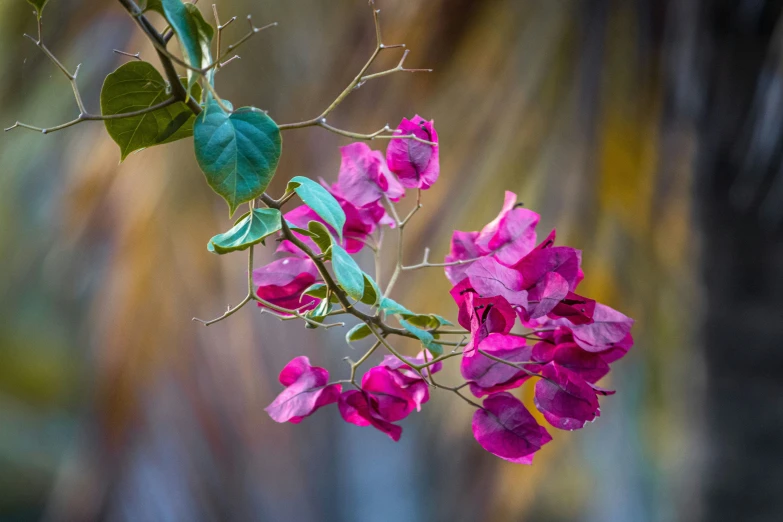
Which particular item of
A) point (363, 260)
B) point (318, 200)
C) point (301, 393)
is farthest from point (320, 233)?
point (363, 260)

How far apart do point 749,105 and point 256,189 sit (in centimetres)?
130

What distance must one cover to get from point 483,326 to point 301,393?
16 centimetres

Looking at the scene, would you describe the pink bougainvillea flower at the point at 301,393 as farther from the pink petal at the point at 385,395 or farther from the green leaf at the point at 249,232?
the green leaf at the point at 249,232

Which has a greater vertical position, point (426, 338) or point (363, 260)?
point (363, 260)

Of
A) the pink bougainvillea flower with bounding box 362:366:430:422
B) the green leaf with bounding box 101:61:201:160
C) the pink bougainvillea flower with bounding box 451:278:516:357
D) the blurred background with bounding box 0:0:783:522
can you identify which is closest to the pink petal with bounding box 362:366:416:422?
the pink bougainvillea flower with bounding box 362:366:430:422

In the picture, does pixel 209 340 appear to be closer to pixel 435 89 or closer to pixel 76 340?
pixel 76 340

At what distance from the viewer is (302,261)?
0.52m

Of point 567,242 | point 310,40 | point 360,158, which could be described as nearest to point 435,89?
point 310,40

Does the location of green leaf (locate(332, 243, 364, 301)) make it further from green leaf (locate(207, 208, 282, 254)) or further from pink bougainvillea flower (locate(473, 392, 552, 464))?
pink bougainvillea flower (locate(473, 392, 552, 464))

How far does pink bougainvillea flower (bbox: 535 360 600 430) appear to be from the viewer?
426 mm

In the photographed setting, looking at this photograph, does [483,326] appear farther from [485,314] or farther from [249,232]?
[249,232]

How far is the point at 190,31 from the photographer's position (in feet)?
1.03

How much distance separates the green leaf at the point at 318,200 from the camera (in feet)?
1.22

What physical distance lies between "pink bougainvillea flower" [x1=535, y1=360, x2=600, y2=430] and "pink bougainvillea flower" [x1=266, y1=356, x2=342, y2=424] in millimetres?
153
